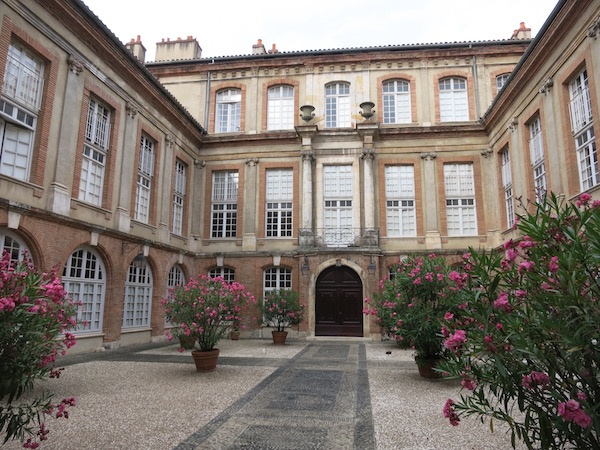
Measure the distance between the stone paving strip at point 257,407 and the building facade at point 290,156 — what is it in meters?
4.49

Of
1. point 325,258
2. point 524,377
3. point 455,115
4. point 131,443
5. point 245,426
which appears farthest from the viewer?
point 455,115

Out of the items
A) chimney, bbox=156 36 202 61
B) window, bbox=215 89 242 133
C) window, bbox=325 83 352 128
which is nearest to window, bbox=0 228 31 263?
window, bbox=215 89 242 133

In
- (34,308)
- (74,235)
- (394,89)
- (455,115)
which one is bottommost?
(34,308)

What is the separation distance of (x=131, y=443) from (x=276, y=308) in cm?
962

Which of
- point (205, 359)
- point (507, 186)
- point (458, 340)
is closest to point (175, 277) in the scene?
point (205, 359)

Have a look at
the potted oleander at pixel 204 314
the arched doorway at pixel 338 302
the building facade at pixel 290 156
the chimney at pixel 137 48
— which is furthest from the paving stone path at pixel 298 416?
the chimney at pixel 137 48

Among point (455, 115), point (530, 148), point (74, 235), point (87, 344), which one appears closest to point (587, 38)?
point (530, 148)

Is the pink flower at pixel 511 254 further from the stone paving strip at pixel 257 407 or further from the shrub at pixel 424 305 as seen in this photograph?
the shrub at pixel 424 305

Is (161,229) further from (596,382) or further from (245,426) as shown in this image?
(596,382)

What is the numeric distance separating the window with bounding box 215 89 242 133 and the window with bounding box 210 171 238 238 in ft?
7.15

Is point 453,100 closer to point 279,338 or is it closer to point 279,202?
point 279,202

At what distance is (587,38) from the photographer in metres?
10.1

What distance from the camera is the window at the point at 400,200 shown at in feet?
56.3

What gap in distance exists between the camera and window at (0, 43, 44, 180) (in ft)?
30.1
